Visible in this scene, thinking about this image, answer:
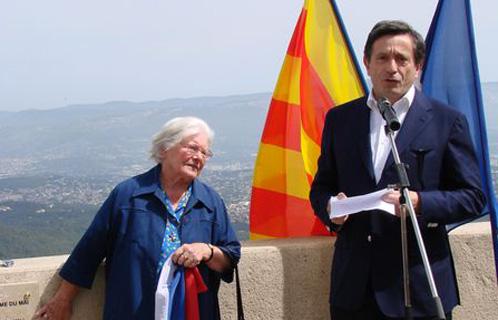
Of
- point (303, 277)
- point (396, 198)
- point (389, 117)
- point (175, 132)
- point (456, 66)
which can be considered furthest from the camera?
point (303, 277)

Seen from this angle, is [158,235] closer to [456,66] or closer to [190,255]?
[190,255]

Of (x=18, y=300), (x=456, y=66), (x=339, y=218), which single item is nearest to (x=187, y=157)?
(x=339, y=218)

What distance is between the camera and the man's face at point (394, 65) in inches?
124

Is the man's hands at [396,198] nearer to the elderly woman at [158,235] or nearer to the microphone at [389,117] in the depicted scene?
the microphone at [389,117]

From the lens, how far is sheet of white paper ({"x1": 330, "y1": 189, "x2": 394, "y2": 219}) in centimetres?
305

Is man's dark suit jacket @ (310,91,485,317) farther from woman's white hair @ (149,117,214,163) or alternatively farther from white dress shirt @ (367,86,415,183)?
woman's white hair @ (149,117,214,163)

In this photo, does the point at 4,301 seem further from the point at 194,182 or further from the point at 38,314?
the point at 194,182

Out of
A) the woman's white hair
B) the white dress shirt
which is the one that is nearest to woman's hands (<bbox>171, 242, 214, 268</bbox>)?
the woman's white hair

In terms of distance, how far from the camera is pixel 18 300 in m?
3.56

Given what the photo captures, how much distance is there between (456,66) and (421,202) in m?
1.32

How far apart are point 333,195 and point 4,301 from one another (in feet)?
5.66

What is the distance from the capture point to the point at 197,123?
11.5ft

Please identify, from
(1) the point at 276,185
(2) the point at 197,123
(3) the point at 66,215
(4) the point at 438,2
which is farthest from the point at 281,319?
(3) the point at 66,215

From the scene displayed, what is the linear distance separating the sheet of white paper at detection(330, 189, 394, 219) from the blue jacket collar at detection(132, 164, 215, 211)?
0.63 m
